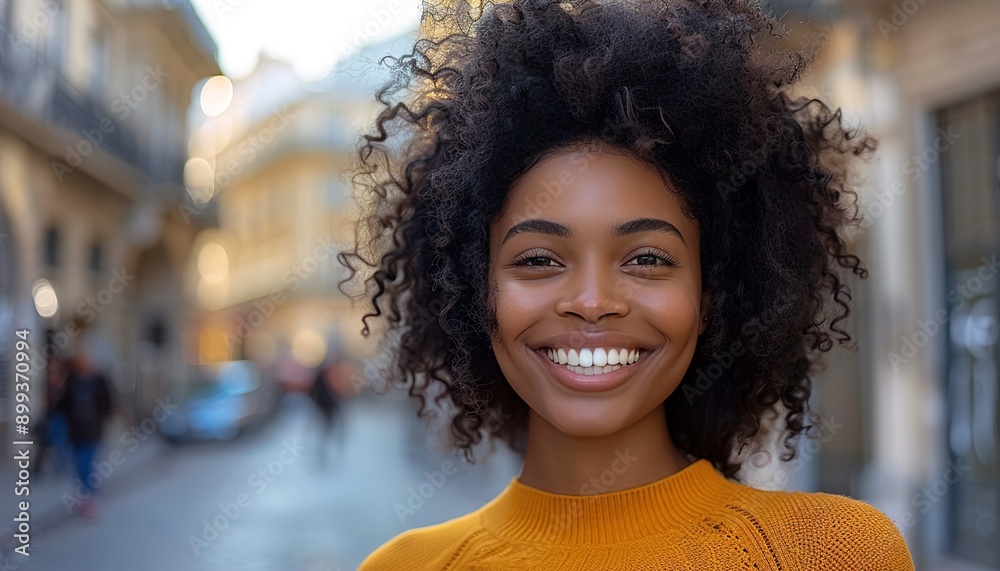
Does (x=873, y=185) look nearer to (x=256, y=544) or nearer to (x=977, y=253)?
(x=977, y=253)

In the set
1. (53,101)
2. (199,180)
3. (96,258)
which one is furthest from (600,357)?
(199,180)

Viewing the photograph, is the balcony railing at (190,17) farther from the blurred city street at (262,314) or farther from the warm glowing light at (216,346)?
the warm glowing light at (216,346)

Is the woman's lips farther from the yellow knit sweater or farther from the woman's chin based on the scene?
the yellow knit sweater

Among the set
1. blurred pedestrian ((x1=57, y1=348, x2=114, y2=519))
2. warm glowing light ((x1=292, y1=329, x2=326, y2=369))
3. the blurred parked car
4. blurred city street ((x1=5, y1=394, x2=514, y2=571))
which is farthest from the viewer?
warm glowing light ((x1=292, y1=329, x2=326, y2=369))

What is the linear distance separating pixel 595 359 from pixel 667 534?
367 millimetres

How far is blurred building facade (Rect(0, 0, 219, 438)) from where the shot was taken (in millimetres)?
12266

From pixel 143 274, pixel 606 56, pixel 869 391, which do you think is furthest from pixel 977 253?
pixel 143 274

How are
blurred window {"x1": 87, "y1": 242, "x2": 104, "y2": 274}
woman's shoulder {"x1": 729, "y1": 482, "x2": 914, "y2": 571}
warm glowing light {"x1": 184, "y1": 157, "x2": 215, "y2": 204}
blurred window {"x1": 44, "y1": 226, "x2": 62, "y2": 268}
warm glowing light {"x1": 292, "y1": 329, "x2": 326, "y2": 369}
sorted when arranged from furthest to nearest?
1. warm glowing light {"x1": 292, "y1": 329, "x2": 326, "y2": 369}
2. warm glowing light {"x1": 184, "y1": 157, "x2": 215, "y2": 204}
3. blurred window {"x1": 87, "y1": 242, "x2": 104, "y2": 274}
4. blurred window {"x1": 44, "y1": 226, "x2": 62, "y2": 268}
5. woman's shoulder {"x1": 729, "y1": 482, "x2": 914, "y2": 571}

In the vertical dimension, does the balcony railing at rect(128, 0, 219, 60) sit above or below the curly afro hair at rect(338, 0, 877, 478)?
above

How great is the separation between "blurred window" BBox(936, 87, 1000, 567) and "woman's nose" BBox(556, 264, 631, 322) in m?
5.62

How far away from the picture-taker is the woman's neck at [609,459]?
1.91 metres

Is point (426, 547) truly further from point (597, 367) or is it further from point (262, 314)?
point (262, 314)

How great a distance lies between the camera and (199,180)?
2431 centimetres

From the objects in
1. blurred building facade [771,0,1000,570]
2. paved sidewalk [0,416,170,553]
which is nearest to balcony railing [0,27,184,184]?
paved sidewalk [0,416,170,553]
